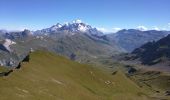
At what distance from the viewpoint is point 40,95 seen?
4966 inches

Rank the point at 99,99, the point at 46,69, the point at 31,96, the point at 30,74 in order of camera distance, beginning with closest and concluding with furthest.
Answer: the point at 31,96 → the point at 30,74 → the point at 99,99 → the point at 46,69

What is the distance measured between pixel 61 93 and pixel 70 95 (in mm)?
7212

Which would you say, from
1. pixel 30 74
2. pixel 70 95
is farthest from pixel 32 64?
pixel 70 95

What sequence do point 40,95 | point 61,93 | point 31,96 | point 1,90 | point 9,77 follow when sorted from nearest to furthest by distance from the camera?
point 1,90 → point 31,96 → point 40,95 → point 9,77 → point 61,93

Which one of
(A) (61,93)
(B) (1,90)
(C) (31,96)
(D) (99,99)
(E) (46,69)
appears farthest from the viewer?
(E) (46,69)

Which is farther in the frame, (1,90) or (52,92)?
(52,92)

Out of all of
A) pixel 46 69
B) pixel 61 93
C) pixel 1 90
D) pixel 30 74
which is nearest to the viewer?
pixel 1 90

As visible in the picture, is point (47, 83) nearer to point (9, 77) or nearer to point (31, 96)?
point (9, 77)

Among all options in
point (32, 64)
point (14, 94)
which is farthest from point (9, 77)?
point (32, 64)

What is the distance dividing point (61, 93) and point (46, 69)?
1912 inches

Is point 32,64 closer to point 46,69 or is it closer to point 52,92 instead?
point 46,69

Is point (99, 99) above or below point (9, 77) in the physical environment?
below

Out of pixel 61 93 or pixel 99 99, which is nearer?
pixel 61 93

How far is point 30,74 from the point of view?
160250mm
